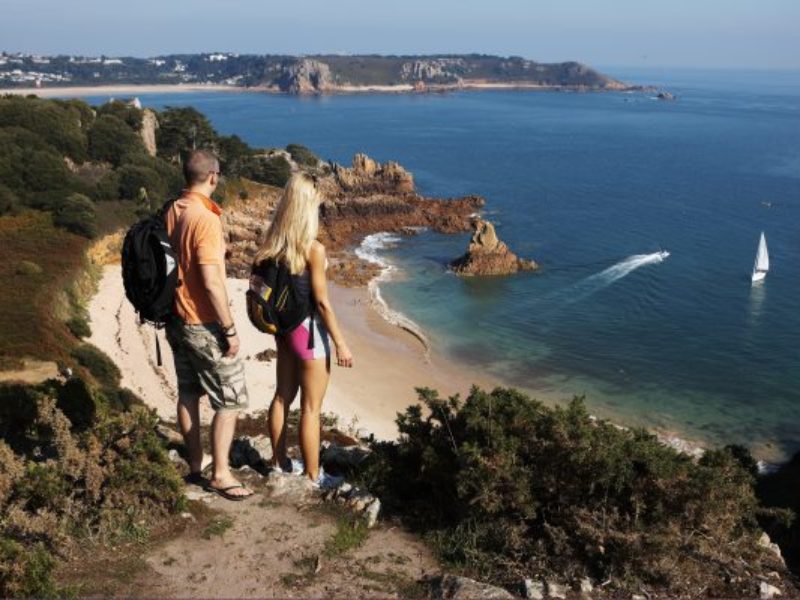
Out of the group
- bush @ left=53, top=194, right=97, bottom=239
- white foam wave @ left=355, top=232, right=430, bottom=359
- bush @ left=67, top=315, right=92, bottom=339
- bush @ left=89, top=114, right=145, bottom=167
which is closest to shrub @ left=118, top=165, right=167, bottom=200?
bush @ left=89, top=114, right=145, bottom=167

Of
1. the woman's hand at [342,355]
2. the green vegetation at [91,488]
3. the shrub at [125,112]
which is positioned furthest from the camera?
the shrub at [125,112]

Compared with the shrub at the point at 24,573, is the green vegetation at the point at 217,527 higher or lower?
lower

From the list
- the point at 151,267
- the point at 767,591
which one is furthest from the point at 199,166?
the point at 767,591

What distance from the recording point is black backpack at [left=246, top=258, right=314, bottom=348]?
5.23m

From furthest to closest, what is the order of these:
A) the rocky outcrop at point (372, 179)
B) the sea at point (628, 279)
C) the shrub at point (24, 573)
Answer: the rocky outcrop at point (372, 179), the sea at point (628, 279), the shrub at point (24, 573)

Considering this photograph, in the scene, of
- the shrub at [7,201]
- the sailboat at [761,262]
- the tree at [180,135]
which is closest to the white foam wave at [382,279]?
the tree at [180,135]

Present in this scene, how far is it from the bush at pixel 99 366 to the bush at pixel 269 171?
3256 cm

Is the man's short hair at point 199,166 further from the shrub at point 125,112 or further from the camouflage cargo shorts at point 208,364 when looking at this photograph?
the shrub at point 125,112

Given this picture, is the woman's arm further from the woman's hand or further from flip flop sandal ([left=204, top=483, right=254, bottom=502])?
flip flop sandal ([left=204, top=483, right=254, bottom=502])

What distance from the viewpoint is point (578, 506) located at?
5.40 metres

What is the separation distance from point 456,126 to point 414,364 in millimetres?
95056

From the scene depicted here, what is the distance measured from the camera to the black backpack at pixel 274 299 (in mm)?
5234

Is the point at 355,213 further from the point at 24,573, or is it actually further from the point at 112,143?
the point at 24,573

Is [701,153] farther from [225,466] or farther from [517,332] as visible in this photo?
[225,466]
